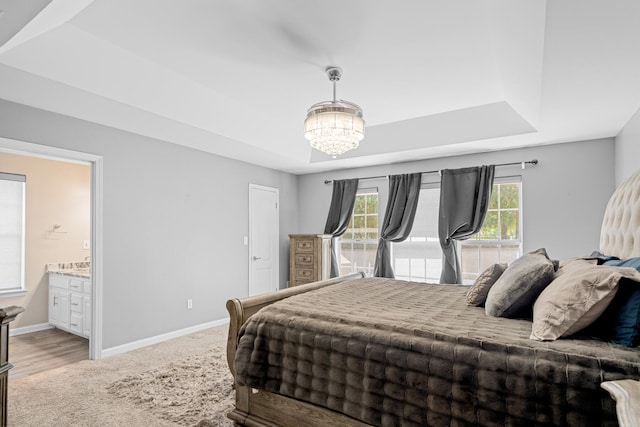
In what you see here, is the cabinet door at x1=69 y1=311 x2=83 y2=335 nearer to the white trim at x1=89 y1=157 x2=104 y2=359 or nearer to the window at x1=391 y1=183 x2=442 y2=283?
the white trim at x1=89 y1=157 x2=104 y2=359

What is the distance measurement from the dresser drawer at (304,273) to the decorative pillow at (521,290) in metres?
3.76

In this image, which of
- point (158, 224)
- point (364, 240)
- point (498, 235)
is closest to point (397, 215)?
point (364, 240)

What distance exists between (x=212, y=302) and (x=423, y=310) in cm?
340

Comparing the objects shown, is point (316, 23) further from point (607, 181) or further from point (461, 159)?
point (607, 181)

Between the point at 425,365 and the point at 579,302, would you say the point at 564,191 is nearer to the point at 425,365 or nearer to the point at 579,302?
the point at 579,302

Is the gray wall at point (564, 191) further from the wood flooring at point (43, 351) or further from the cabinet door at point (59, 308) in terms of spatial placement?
the cabinet door at point (59, 308)

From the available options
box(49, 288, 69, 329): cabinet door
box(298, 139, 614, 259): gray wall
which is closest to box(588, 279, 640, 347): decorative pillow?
box(298, 139, 614, 259): gray wall

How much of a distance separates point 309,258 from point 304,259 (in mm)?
99

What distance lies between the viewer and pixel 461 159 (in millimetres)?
4871

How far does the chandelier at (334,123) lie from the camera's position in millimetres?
2760

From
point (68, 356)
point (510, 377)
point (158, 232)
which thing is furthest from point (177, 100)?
point (510, 377)

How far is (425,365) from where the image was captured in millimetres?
1576

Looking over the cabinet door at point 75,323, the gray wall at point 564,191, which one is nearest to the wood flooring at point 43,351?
the cabinet door at point 75,323

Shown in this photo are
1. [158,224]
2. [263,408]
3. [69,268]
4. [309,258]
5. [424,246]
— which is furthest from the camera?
[309,258]
